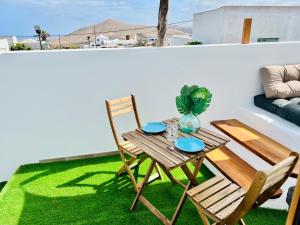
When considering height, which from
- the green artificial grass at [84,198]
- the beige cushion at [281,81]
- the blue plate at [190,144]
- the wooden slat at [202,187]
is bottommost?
the green artificial grass at [84,198]

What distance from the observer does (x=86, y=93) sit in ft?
10.2

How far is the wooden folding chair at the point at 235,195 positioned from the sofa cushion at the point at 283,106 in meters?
1.66

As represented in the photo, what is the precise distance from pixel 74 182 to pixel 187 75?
6.91 feet

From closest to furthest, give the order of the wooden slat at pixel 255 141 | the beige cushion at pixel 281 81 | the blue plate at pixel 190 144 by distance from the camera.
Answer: the blue plate at pixel 190 144, the wooden slat at pixel 255 141, the beige cushion at pixel 281 81

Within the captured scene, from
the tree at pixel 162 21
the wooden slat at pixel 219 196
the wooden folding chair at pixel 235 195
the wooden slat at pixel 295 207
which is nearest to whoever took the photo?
the wooden slat at pixel 295 207

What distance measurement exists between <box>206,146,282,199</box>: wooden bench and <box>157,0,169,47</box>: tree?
2.27 meters

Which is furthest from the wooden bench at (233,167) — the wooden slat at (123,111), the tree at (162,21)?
the tree at (162,21)

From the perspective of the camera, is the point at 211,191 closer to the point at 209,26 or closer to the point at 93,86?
the point at 93,86

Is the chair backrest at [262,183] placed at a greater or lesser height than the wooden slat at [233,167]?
greater

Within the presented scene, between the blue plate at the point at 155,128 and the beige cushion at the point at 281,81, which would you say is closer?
the blue plate at the point at 155,128

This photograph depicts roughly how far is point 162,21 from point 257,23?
12048mm

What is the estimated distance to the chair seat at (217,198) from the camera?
5.41 ft

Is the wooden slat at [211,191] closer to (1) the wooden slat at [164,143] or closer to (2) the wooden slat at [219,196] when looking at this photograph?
(2) the wooden slat at [219,196]

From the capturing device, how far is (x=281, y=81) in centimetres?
358
